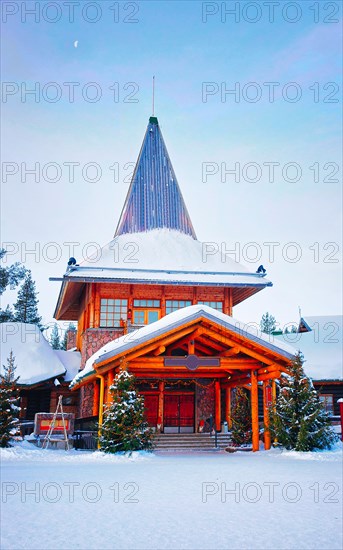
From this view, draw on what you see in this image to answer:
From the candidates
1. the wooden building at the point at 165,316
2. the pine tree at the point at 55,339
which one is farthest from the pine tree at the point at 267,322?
the wooden building at the point at 165,316

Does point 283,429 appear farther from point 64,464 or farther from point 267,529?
point 267,529

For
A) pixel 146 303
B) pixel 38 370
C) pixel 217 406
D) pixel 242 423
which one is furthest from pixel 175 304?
pixel 242 423

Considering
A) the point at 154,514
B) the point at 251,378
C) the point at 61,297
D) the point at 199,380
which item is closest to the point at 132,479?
the point at 154,514

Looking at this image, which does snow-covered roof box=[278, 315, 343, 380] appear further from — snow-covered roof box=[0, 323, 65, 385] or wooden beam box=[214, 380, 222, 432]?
snow-covered roof box=[0, 323, 65, 385]

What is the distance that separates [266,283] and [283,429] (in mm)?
9457

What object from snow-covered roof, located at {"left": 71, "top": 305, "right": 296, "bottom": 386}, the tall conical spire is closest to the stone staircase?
snow-covered roof, located at {"left": 71, "top": 305, "right": 296, "bottom": 386}

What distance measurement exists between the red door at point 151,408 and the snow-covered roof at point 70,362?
3949 mm

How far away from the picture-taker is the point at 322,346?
28.6 meters

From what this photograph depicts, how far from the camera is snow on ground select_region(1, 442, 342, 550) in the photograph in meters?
5.94

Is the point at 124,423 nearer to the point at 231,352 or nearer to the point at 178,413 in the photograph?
the point at 231,352

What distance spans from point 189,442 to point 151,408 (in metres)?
3.55

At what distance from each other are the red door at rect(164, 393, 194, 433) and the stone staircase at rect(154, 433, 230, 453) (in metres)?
2.35

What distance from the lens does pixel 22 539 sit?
19.2 ft

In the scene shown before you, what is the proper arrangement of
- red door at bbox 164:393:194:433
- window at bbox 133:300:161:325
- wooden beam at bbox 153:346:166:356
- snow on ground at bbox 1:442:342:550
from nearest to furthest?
1. snow on ground at bbox 1:442:342:550
2. wooden beam at bbox 153:346:166:356
3. red door at bbox 164:393:194:433
4. window at bbox 133:300:161:325
